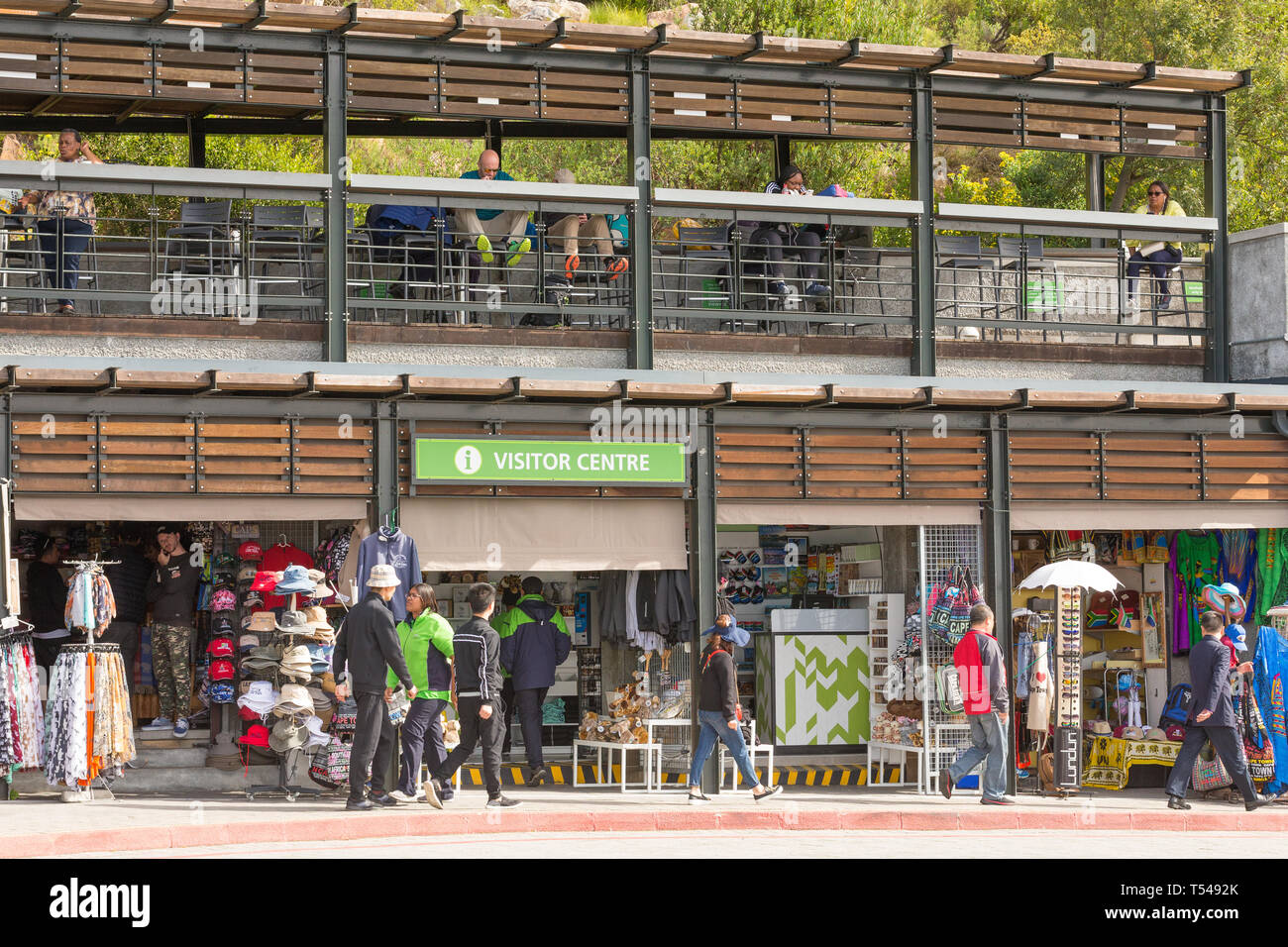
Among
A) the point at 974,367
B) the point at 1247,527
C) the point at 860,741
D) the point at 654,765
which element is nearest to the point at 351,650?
the point at 654,765

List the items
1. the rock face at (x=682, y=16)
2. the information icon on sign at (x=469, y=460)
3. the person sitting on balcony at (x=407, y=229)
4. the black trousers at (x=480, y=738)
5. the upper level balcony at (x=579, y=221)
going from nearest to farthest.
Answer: the black trousers at (x=480, y=738)
the information icon on sign at (x=469, y=460)
the upper level balcony at (x=579, y=221)
the person sitting on balcony at (x=407, y=229)
the rock face at (x=682, y=16)

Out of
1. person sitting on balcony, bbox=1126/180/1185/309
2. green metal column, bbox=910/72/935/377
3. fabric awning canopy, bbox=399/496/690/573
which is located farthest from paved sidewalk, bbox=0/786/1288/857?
person sitting on balcony, bbox=1126/180/1185/309

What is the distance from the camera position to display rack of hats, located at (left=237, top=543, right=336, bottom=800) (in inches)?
567

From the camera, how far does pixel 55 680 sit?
14148 millimetres

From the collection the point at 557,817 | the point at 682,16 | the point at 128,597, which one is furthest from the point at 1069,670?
the point at 682,16

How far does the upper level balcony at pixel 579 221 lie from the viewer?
1554 cm

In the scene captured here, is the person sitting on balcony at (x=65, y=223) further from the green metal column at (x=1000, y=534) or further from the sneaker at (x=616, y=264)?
the green metal column at (x=1000, y=534)

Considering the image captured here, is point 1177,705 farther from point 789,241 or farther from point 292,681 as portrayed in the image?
point 292,681

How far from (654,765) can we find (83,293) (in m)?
6.86

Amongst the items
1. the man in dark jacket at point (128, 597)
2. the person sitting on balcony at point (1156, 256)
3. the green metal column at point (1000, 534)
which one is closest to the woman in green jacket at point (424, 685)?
the man in dark jacket at point (128, 597)

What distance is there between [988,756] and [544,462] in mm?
4827

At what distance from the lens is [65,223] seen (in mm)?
15773

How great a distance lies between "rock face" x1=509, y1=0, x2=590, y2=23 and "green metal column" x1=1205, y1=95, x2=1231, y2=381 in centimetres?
4538

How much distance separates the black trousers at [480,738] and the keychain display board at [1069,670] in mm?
5744
